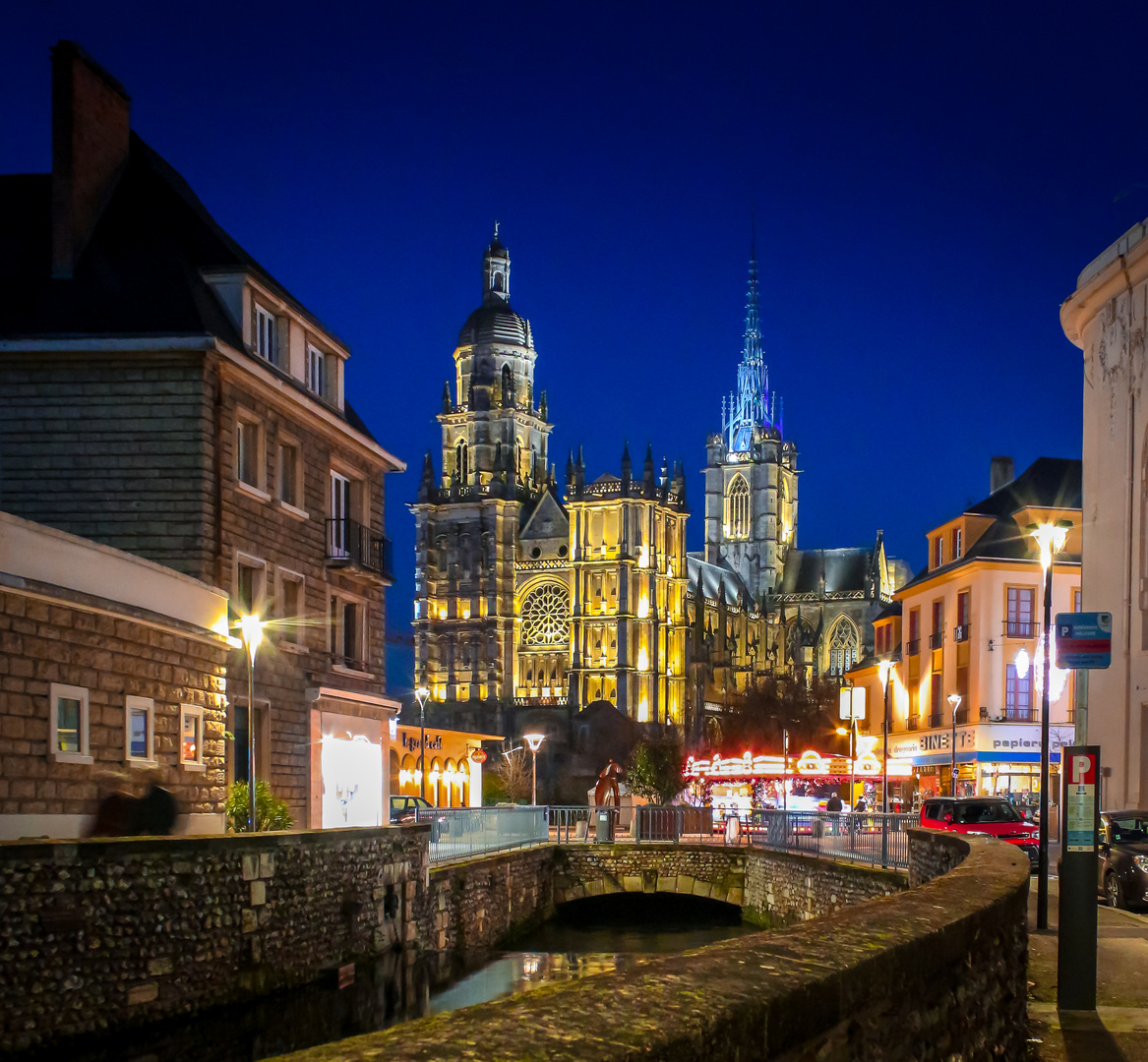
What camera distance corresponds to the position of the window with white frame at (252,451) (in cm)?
2806

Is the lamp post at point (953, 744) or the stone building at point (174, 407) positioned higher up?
the stone building at point (174, 407)

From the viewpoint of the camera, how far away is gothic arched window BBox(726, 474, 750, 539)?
175m

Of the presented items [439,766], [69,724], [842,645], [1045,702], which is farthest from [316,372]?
[842,645]

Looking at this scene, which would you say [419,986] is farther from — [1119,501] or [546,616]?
[546,616]

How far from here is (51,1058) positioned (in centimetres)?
1421

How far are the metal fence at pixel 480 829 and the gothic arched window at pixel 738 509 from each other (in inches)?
5409

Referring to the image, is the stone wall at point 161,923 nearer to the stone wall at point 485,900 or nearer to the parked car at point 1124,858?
the stone wall at point 485,900

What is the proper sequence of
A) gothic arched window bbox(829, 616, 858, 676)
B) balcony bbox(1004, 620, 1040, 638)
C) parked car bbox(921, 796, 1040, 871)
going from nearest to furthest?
1. parked car bbox(921, 796, 1040, 871)
2. balcony bbox(1004, 620, 1040, 638)
3. gothic arched window bbox(829, 616, 858, 676)

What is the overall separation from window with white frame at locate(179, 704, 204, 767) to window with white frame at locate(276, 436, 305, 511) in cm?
681

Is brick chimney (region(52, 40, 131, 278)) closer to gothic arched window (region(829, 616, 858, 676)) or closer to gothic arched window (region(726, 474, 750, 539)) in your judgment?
gothic arched window (region(829, 616, 858, 676))

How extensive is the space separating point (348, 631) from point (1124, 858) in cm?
1745

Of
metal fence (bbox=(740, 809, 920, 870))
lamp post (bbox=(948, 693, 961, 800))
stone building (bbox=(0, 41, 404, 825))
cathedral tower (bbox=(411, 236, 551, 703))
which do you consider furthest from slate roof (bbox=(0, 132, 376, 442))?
cathedral tower (bbox=(411, 236, 551, 703))

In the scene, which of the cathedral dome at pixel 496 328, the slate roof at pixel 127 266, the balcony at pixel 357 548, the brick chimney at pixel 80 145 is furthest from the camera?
the cathedral dome at pixel 496 328

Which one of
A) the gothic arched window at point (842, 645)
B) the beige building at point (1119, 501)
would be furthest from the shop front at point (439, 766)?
the gothic arched window at point (842, 645)
